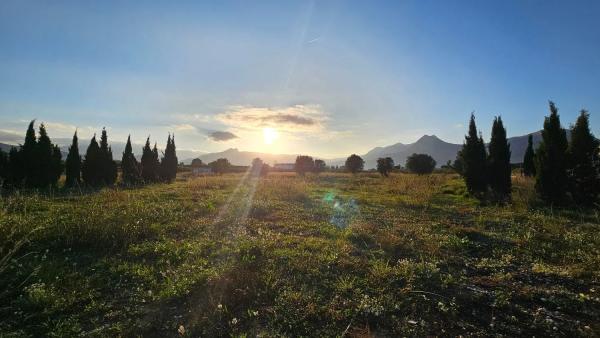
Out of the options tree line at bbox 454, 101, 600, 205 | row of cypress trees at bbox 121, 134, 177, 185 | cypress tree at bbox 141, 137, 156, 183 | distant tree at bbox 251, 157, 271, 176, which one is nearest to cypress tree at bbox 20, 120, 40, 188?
row of cypress trees at bbox 121, 134, 177, 185

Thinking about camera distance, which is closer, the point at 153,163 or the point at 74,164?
the point at 74,164

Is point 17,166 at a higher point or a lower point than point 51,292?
higher

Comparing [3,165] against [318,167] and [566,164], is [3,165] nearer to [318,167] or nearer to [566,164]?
[566,164]

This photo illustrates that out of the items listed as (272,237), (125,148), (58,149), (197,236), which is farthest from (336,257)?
(125,148)

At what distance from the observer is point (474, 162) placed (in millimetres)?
18016

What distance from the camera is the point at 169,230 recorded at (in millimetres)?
8672

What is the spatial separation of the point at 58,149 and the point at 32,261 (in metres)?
25.5

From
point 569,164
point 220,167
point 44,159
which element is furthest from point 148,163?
point 569,164

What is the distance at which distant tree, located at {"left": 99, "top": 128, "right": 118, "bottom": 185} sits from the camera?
28.0 m

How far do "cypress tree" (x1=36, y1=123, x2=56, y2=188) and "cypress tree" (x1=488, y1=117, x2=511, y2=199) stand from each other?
29.7 meters

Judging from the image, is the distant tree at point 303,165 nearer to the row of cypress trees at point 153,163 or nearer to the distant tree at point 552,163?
the row of cypress trees at point 153,163

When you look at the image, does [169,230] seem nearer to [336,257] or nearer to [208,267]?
[208,267]

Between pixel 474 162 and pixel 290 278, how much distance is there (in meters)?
16.4

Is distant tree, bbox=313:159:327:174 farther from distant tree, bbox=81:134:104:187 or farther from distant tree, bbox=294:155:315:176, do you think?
distant tree, bbox=81:134:104:187
